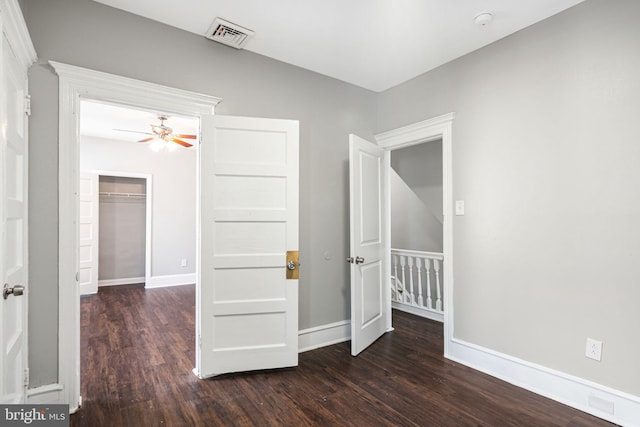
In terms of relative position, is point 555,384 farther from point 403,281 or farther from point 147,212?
point 147,212

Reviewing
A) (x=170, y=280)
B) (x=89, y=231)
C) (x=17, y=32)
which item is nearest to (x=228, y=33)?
(x=17, y=32)

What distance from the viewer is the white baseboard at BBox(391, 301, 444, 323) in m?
→ 4.03

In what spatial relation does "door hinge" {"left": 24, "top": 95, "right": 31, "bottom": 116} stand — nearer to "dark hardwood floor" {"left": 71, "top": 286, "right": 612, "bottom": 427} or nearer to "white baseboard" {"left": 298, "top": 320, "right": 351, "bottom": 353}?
"dark hardwood floor" {"left": 71, "top": 286, "right": 612, "bottom": 427}

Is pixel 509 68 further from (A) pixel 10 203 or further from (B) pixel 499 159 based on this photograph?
(A) pixel 10 203

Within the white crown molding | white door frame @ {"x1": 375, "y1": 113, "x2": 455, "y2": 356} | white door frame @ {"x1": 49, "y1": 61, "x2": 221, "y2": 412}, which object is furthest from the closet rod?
white door frame @ {"x1": 375, "y1": 113, "x2": 455, "y2": 356}

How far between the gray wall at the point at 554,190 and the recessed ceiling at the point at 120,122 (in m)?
3.15

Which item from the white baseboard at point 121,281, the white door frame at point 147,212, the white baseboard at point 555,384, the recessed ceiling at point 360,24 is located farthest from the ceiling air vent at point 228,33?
the white baseboard at point 121,281

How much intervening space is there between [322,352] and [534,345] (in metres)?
1.73

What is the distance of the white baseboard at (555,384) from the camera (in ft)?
6.59

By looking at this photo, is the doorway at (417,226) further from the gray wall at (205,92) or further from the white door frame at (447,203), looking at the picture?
the gray wall at (205,92)

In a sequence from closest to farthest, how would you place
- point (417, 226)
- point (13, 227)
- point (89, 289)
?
1. point (13, 227)
2. point (417, 226)
3. point (89, 289)

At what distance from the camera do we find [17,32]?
1.63 meters

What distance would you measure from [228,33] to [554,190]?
271 centimetres

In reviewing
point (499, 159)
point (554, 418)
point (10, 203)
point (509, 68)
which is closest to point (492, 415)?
point (554, 418)
